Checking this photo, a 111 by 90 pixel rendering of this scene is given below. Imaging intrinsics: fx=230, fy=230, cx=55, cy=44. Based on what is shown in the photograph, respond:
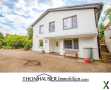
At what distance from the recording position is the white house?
102 inches

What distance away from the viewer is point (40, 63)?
2.62 meters

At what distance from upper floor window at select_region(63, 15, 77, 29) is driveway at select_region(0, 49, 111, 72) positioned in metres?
0.36

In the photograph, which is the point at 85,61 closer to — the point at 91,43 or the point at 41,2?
the point at 91,43

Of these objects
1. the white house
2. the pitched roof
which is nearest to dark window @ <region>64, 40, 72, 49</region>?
the white house

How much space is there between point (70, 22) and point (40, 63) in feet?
1.91

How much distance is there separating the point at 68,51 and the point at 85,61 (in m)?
0.23

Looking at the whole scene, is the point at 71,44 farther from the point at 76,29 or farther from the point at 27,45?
the point at 27,45

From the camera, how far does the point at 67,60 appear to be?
8.55 ft

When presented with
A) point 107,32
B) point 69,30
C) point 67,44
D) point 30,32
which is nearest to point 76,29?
point 69,30

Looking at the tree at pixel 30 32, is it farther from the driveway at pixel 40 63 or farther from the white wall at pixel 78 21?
the driveway at pixel 40 63

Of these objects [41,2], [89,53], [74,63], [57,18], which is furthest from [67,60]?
[41,2]

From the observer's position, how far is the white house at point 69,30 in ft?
8.50

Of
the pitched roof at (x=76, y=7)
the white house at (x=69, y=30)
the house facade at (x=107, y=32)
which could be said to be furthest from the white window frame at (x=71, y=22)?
the house facade at (x=107, y=32)

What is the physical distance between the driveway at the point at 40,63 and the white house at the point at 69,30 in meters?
→ 0.08
